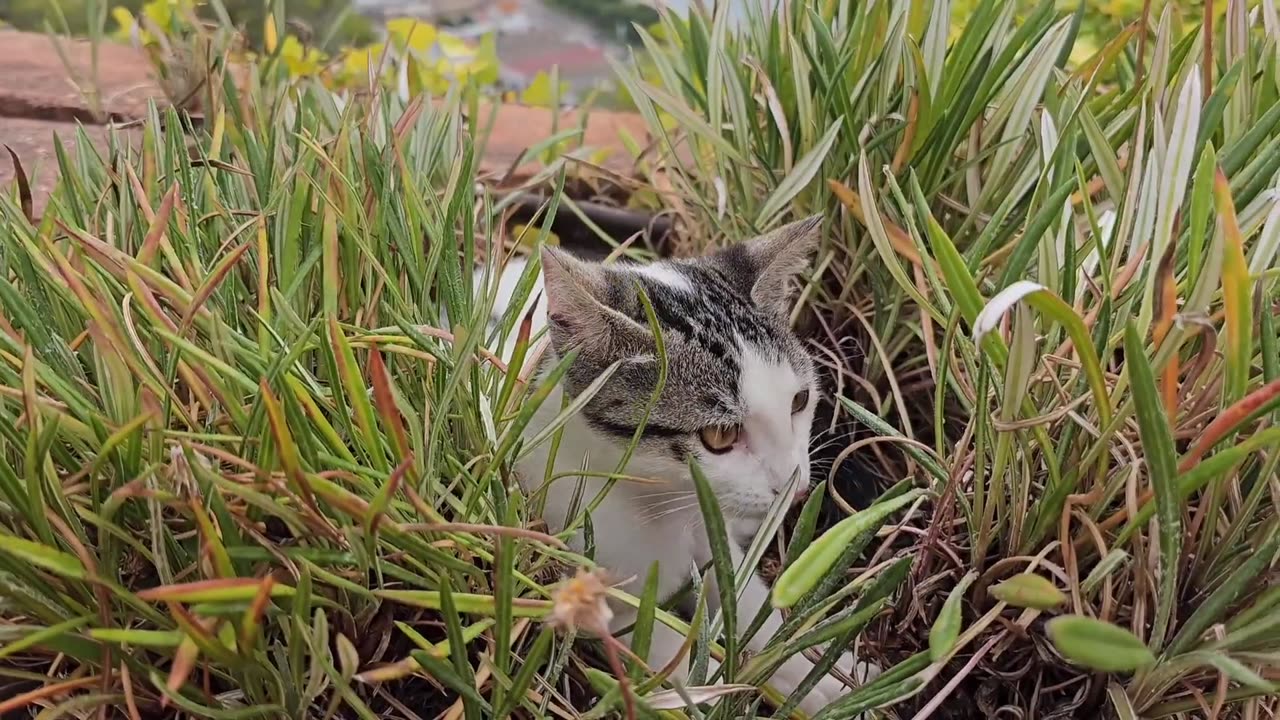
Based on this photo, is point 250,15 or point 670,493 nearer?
point 670,493

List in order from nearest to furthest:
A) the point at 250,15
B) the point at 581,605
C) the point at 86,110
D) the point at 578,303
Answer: the point at 581,605 → the point at 578,303 → the point at 86,110 → the point at 250,15

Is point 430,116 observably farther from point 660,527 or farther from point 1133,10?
point 1133,10

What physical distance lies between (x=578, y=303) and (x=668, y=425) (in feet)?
0.50

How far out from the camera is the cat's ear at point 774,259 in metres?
0.90

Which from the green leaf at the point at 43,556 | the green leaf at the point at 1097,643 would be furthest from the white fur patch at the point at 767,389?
the green leaf at the point at 43,556

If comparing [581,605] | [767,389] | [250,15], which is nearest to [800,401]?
[767,389]

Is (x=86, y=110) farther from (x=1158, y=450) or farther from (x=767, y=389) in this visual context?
(x=1158, y=450)

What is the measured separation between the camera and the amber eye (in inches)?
36.1

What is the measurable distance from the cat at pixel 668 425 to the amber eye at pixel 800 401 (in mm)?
26

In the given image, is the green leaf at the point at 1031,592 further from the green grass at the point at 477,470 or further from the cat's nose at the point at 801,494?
the cat's nose at the point at 801,494

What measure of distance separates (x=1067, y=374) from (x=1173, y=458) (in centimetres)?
23

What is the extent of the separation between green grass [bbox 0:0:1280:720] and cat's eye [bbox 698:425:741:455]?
0.15m

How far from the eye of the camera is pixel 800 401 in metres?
0.92

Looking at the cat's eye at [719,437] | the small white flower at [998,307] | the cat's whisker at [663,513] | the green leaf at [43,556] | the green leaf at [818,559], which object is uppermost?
the small white flower at [998,307]
